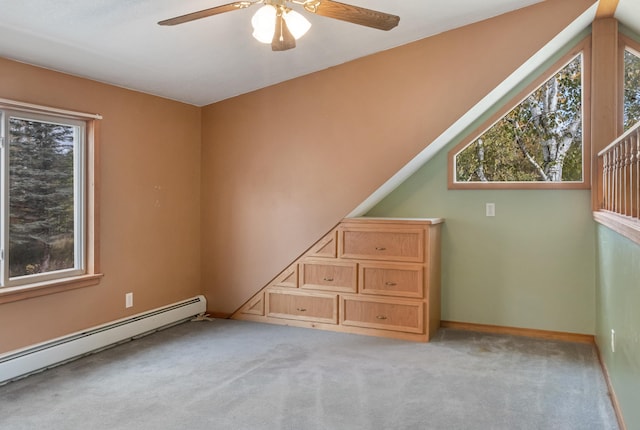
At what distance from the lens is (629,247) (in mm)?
2324

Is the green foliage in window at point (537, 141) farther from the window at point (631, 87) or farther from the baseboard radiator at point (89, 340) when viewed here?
the baseboard radiator at point (89, 340)

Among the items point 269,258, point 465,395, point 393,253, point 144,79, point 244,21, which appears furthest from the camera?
point 269,258

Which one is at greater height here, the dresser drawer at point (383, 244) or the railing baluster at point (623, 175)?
the railing baluster at point (623, 175)

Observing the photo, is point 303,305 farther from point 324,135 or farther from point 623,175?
point 623,175

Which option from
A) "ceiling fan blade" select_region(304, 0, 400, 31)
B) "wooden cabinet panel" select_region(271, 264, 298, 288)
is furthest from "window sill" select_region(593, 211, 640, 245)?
"wooden cabinet panel" select_region(271, 264, 298, 288)

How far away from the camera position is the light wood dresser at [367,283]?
403 centimetres

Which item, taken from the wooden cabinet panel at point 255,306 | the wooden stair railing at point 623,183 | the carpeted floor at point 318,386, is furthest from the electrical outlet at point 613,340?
the wooden cabinet panel at point 255,306

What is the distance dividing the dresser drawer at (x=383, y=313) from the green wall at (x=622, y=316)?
1321 millimetres

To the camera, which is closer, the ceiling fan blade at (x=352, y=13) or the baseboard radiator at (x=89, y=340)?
the ceiling fan blade at (x=352, y=13)

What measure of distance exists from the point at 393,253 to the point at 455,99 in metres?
1.31

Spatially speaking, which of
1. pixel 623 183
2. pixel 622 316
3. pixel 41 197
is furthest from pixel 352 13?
pixel 41 197

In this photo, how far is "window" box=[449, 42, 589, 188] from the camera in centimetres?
403

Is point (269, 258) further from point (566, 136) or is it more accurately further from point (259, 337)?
point (566, 136)

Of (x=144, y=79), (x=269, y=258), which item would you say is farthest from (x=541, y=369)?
(x=144, y=79)
